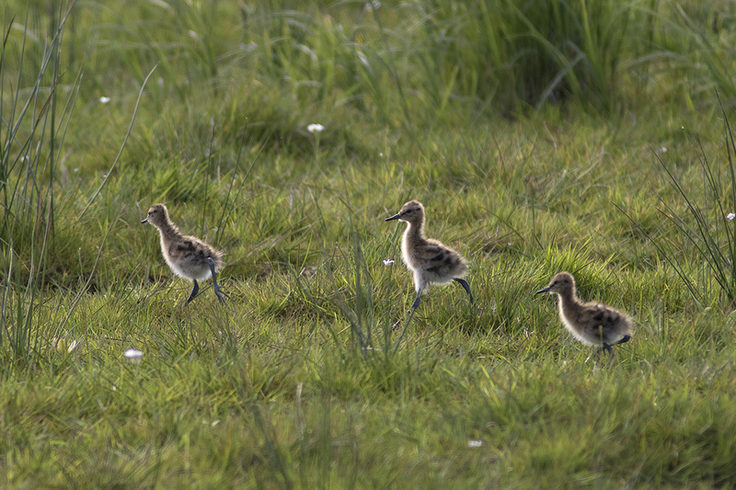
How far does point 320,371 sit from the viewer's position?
332 centimetres

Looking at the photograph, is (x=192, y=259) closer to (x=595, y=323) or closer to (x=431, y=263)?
(x=431, y=263)

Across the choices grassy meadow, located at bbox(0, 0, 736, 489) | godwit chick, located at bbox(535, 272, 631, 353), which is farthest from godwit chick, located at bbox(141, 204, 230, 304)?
godwit chick, located at bbox(535, 272, 631, 353)

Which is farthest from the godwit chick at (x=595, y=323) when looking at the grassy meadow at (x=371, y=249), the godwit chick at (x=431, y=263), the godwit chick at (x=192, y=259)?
the godwit chick at (x=192, y=259)

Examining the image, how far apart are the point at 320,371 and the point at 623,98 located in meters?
4.96

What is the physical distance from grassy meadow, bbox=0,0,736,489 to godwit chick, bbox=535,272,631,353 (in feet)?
0.37

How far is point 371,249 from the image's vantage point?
461 cm

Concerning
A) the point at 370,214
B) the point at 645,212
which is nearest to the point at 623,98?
the point at 645,212

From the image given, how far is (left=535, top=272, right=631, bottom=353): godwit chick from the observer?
3.42 m

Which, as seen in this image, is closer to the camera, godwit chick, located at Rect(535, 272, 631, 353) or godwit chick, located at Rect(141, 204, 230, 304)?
godwit chick, located at Rect(535, 272, 631, 353)

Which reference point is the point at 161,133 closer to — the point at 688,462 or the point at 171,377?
the point at 171,377

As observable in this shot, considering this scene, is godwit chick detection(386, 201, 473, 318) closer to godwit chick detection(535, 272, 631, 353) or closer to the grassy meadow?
the grassy meadow

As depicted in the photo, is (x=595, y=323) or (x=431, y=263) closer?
(x=595, y=323)

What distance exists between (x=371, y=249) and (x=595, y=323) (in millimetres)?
1622

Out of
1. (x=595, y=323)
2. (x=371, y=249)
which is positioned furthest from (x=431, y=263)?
(x=595, y=323)
